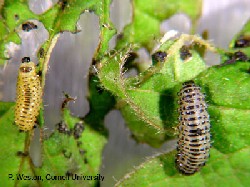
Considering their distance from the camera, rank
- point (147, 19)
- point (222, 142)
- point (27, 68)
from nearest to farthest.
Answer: point (222, 142) → point (27, 68) → point (147, 19)

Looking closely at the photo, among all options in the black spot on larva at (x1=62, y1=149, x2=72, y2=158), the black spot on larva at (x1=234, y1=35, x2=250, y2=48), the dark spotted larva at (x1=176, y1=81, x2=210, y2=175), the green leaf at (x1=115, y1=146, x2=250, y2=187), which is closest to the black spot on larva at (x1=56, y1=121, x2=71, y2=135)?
the black spot on larva at (x1=62, y1=149, x2=72, y2=158)

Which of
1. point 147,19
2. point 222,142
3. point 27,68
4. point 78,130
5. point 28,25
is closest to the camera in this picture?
point 222,142

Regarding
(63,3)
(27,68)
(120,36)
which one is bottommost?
(27,68)

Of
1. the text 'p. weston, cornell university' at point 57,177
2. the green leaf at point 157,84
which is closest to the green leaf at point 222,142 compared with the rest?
the green leaf at point 157,84

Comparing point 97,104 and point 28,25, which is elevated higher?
point 28,25

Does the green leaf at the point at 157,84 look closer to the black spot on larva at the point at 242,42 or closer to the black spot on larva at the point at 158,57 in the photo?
the black spot on larva at the point at 158,57

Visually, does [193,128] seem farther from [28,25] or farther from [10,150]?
[28,25]

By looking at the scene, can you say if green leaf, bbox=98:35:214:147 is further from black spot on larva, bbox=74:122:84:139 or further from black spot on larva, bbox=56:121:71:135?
black spot on larva, bbox=56:121:71:135

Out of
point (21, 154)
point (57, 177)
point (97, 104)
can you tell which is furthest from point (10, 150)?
point (97, 104)
